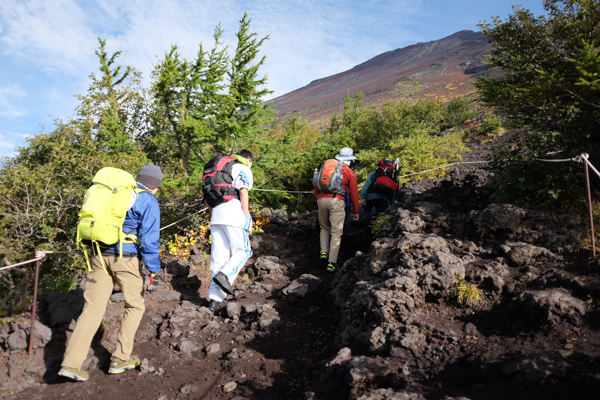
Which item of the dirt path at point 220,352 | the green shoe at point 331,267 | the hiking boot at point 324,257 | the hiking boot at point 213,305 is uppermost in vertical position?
the hiking boot at point 324,257

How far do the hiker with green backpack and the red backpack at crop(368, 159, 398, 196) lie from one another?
4.45m

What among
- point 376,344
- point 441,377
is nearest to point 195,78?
point 376,344

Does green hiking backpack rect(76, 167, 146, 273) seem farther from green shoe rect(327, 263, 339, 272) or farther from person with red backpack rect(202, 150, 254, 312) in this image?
green shoe rect(327, 263, 339, 272)

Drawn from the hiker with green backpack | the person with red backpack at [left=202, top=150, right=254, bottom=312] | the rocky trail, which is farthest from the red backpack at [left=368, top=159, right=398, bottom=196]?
the hiker with green backpack

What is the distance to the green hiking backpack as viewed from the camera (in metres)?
3.45

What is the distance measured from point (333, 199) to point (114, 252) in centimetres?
341

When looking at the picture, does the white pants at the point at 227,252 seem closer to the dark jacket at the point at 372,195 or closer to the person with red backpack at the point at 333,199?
the person with red backpack at the point at 333,199

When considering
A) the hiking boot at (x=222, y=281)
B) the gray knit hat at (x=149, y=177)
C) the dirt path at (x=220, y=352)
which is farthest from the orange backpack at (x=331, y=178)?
the gray knit hat at (x=149, y=177)

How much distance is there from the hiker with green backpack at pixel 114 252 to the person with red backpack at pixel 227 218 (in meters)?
1.06

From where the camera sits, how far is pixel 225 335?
4301 millimetres

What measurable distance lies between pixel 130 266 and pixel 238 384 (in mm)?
1514

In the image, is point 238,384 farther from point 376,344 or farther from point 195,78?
point 195,78

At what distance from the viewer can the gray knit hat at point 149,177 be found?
395 centimetres

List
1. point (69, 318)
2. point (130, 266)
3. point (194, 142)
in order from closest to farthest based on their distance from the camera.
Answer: point (130, 266) → point (69, 318) → point (194, 142)
